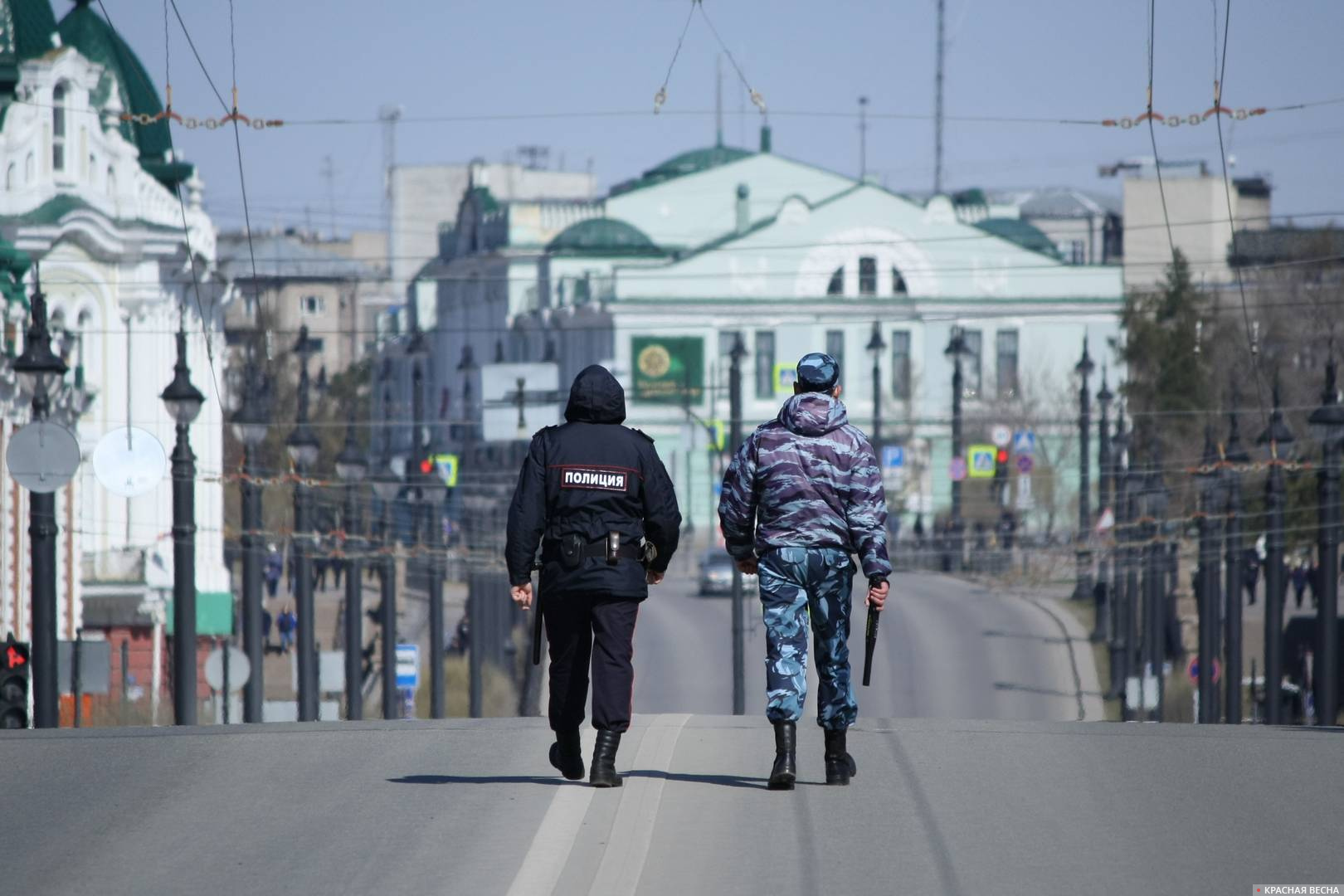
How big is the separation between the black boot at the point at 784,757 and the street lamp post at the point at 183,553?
12909mm

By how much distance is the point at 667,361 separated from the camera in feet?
281

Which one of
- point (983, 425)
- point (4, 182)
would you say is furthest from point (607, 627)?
point (983, 425)

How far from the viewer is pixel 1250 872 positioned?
8.38 m

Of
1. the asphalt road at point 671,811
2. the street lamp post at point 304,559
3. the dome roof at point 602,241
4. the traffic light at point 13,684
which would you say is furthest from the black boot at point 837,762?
the dome roof at point 602,241

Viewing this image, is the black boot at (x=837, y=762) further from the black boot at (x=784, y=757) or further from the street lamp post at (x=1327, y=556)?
the street lamp post at (x=1327, y=556)

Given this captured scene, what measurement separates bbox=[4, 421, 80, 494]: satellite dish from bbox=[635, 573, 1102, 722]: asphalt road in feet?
69.4

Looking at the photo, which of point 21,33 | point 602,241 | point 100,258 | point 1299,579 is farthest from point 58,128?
point 602,241

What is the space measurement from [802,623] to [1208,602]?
29.4 m

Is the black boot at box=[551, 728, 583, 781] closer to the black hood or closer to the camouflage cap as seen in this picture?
the black hood

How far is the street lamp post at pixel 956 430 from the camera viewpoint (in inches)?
1932

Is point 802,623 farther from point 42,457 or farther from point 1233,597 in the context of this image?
point 1233,597

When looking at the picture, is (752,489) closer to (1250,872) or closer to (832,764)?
(832,764)

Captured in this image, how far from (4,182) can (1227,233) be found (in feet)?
266

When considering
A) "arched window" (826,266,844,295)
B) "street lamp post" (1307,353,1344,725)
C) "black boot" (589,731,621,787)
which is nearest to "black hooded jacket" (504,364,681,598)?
"black boot" (589,731,621,787)
